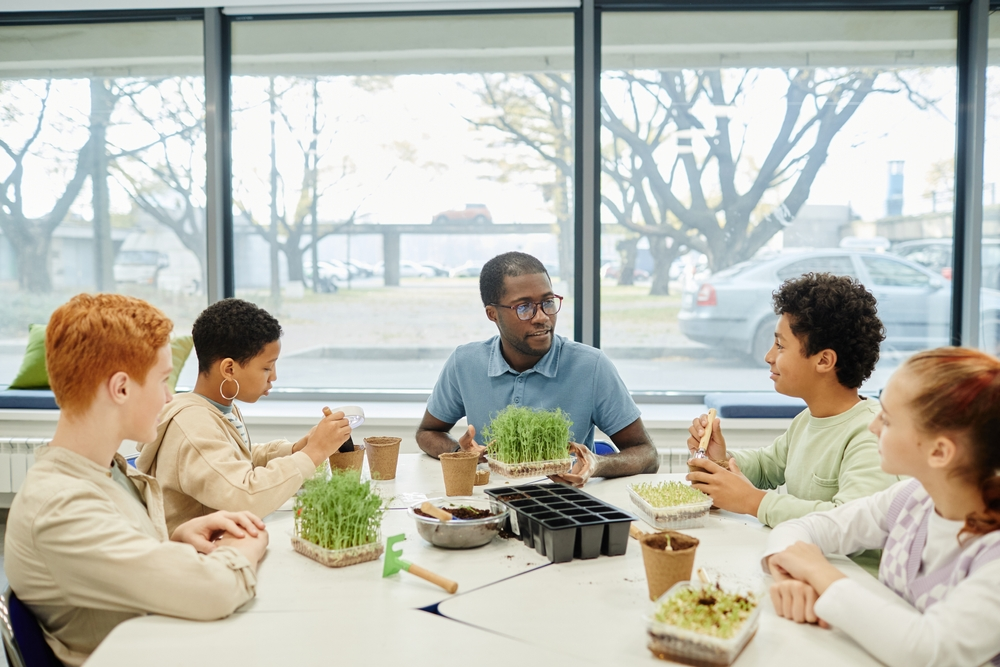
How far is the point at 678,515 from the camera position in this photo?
1.94 metres

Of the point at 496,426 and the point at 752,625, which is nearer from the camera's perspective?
the point at 752,625

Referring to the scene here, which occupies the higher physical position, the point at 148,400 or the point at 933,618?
the point at 148,400

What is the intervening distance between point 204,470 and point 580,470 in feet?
3.42

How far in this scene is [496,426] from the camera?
94.0 inches

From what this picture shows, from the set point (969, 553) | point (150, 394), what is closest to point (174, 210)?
point (150, 394)

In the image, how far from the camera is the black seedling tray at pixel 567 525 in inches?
66.5

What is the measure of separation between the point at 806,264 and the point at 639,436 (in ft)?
8.60

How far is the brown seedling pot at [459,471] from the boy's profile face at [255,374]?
1.88ft

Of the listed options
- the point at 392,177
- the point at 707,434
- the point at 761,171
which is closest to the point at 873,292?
the point at 761,171

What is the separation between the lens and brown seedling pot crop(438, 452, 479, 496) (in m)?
2.12

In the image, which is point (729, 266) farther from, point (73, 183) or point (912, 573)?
point (73, 183)

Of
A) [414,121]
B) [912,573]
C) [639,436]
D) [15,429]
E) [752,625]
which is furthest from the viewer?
[414,121]

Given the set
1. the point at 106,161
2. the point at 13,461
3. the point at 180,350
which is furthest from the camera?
the point at 106,161

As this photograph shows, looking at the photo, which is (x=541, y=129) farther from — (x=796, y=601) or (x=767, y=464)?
(x=796, y=601)
